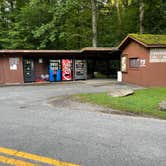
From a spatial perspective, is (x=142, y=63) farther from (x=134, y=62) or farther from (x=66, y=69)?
(x=66, y=69)

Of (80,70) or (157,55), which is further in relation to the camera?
(80,70)

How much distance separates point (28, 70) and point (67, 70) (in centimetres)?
325

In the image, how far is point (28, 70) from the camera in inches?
763

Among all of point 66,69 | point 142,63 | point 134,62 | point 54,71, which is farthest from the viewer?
point 66,69

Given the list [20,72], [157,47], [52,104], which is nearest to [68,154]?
[52,104]

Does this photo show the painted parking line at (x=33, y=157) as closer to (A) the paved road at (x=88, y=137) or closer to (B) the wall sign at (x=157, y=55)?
(A) the paved road at (x=88, y=137)

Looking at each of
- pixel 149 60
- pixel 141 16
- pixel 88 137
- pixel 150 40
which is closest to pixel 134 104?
pixel 88 137

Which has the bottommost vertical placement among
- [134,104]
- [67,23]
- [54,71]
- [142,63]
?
[134,104]

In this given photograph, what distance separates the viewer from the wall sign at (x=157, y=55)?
15.3 m

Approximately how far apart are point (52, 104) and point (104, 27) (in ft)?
71.0

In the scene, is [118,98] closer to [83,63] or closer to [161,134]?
[161,134]

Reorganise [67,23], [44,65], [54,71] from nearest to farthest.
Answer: [54,71] → [44,65] → [67,23]

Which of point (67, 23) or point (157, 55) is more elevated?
point (67, 23)

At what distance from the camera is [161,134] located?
17.0 ft
